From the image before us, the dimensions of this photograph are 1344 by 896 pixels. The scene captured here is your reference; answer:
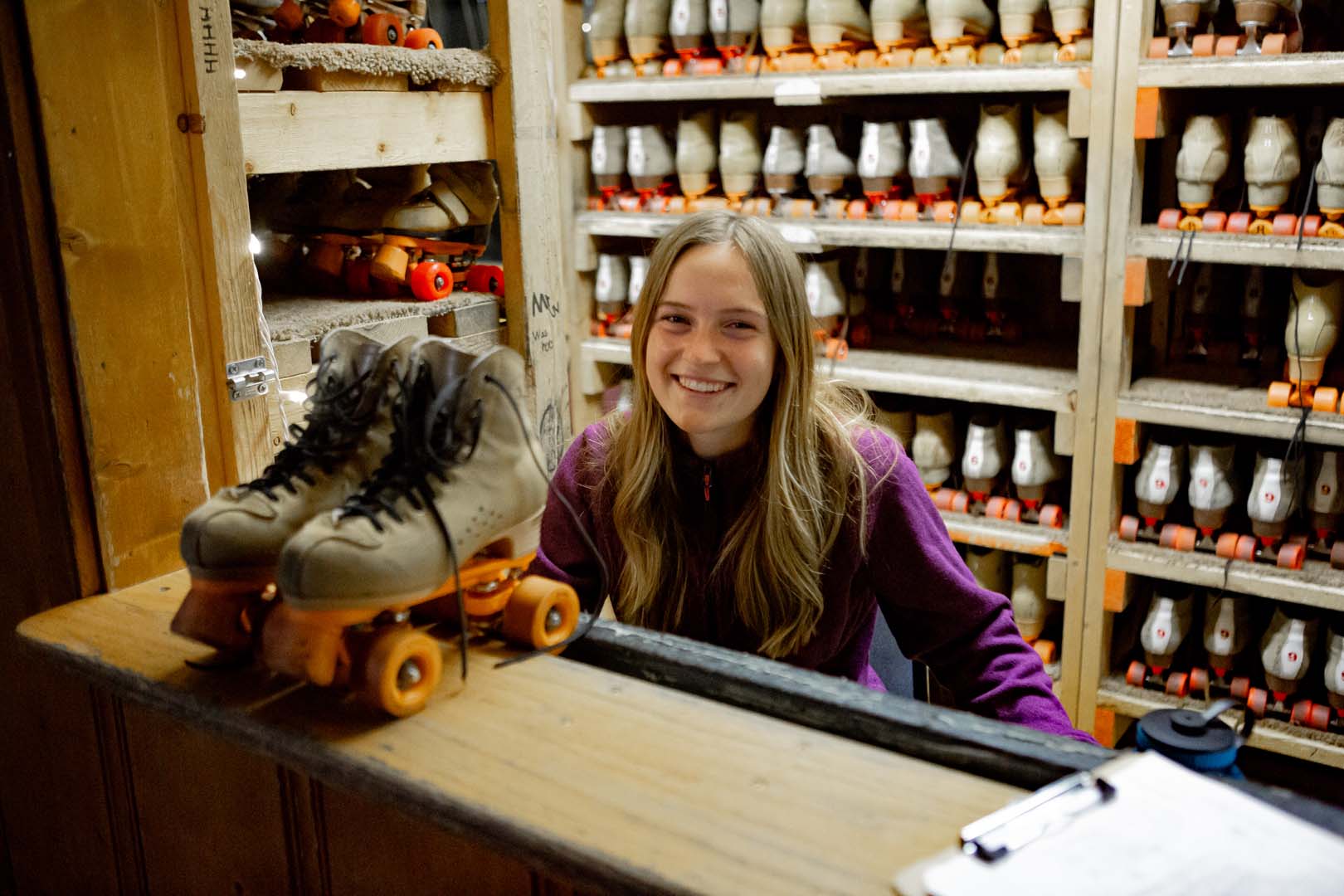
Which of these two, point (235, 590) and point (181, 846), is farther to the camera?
point (181, 846)

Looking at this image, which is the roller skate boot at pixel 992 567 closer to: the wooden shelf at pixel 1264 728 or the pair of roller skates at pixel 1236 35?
the wooden shelf at pixel 1264 728

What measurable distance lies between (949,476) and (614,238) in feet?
4.28

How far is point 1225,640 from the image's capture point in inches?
116

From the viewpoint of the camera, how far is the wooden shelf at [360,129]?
209 cm

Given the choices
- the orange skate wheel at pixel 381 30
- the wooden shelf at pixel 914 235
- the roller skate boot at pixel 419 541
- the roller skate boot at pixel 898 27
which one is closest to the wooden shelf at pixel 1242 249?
the wooden shelf at pixel 914 235

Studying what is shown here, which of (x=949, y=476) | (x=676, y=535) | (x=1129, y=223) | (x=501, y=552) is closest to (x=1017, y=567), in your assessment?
(x=949, y=476)

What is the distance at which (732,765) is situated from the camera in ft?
2.85

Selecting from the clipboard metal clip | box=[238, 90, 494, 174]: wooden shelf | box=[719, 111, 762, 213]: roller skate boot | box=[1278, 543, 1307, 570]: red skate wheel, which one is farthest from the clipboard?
box=[719, 111, 762, 213]: roller skate boot

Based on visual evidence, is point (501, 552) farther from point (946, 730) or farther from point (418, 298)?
point (418, 298)

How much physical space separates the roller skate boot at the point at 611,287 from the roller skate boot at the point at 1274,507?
185 cm

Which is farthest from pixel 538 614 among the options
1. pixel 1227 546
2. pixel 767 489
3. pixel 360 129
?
pixel 1227 546

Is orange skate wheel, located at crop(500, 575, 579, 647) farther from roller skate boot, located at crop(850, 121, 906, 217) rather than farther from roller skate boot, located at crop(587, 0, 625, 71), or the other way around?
roller skate boot, located at crop(587, 0, 625, 71)

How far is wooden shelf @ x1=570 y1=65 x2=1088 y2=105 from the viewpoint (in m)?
2.86

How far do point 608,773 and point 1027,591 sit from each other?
8.60 ft
